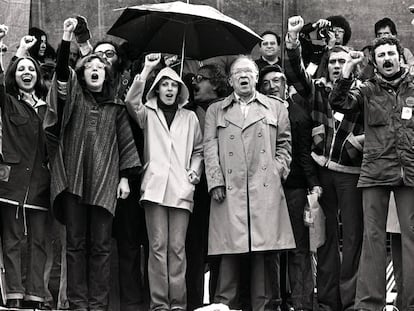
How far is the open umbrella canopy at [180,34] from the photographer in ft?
37.0

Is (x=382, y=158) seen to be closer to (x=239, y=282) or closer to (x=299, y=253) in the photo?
(x=299, y=253)

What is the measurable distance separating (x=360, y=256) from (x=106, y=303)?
7.56ft

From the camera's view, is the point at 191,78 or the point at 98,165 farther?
the point at 191,78

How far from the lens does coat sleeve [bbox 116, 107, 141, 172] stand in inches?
417

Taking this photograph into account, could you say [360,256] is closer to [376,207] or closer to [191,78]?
[376,207]

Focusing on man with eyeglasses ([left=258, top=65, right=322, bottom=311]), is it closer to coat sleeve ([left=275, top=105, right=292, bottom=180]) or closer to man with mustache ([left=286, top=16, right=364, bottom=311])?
man with mustache ([left=286, top=16, right=364, bottom=311])

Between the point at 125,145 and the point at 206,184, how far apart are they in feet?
2.92

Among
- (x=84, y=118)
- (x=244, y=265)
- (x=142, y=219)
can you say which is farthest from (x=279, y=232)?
(x=84, y=118)

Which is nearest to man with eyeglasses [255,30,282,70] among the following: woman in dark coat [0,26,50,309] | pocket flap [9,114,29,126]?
woman in dark coat [0,26,50,309]

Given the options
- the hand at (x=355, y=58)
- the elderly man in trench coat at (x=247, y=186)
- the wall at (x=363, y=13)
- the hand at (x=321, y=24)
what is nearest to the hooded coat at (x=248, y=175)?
A: the elderly man in trench coat at (x=247, y=186)

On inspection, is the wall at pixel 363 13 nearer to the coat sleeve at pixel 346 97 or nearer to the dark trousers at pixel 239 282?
the coat sleeve at pixel 346 97

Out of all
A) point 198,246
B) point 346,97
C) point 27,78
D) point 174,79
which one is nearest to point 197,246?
point 198,246

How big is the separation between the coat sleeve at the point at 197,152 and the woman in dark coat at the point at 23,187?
134cm

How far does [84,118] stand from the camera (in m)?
10.6
